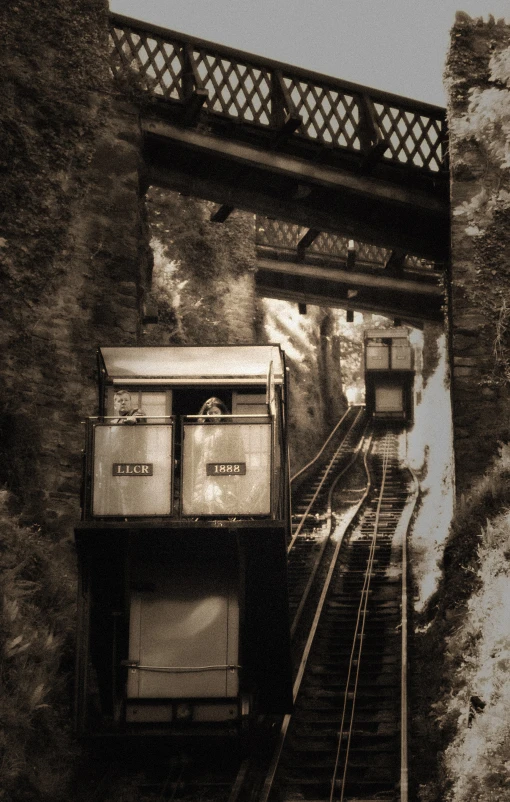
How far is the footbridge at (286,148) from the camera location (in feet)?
57.4

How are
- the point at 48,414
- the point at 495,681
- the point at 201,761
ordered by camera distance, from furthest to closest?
the point at 48,414
the point at 201,761
the point at 495,681

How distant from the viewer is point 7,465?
14.8 meters

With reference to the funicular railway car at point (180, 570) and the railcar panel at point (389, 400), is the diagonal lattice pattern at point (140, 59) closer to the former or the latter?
the funicular railway car at point (180, 570)

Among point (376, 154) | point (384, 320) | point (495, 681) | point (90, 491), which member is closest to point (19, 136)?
point (376, 154)

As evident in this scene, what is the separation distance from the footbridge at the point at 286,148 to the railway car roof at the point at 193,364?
5.93 metres

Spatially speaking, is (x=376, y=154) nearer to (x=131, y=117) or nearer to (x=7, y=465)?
(x=131, y=117)

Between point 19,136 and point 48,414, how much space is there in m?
4.20

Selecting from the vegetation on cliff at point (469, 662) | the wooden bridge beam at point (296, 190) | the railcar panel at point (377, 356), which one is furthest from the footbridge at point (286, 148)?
the railcar panel at point (377, 356)

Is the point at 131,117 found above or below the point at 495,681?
above

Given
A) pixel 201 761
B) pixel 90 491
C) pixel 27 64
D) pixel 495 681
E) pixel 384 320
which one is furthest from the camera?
pixel 384 320

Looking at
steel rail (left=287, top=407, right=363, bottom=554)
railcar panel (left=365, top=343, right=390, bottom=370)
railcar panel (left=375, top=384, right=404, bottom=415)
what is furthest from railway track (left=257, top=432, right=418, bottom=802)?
railcar panel (left=365, top=343, right=390, bottom=370)

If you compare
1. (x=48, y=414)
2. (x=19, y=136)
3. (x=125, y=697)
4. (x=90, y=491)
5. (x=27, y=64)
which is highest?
(x=27, y=64)

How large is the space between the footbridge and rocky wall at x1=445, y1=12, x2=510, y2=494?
1006mm

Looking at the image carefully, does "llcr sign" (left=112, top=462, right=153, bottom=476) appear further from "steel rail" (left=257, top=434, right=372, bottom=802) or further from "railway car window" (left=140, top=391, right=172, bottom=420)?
"steel rail" (left=257, top=434, right=372, bottom=802)
